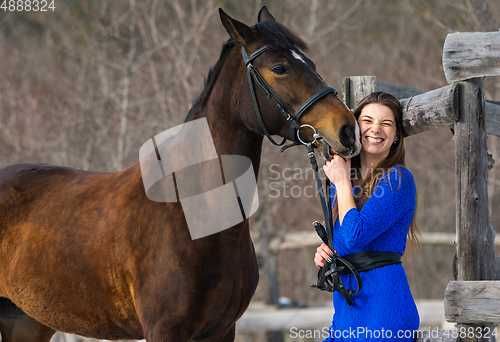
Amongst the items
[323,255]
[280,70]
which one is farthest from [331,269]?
[280,70]

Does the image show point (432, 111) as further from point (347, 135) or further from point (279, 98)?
point (279, 98)

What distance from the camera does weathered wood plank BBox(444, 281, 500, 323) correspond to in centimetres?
230

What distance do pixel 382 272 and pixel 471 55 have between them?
1223 millimetres

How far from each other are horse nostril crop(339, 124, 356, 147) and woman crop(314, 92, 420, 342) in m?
0.11

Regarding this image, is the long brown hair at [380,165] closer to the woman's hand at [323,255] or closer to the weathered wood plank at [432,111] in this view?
the woman's hand at [323,255]

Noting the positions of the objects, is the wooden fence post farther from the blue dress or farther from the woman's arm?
the woman's arm

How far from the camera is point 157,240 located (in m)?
2.28

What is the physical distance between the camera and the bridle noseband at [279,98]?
6.69 feet

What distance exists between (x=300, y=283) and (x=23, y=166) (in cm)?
767

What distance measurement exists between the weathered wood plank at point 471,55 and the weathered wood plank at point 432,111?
3.5 inches

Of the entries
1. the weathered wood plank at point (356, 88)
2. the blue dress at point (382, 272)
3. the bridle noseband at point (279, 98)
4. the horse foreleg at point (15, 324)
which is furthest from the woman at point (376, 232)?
the horse foreleg at point (15, 324)

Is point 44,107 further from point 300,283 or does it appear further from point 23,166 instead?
point 300,283

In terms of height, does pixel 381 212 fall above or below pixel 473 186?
below

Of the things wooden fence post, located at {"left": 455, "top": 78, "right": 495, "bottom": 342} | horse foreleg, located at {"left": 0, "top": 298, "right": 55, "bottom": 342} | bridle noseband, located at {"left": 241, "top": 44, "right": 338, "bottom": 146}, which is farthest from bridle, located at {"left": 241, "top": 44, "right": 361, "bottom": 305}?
horse foreleg, located at {"left": 0, "top": 298, "right": 55, "bottom": 342}
